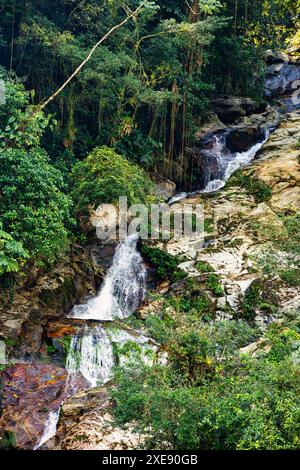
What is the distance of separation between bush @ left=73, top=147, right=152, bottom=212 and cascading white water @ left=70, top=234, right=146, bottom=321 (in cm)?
135

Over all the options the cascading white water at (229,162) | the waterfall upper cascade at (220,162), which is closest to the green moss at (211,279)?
the waterfall upper cascade at (220,162)

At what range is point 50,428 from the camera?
25.1ft

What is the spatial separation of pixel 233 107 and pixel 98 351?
533 inches

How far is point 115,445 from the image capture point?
21.8 feet

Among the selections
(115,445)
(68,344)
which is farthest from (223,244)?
(115,445)

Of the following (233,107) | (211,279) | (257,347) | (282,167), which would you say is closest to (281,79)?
(233,107)

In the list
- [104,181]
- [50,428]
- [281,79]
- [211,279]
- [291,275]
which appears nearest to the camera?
[50,428]

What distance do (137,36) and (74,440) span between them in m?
12.6

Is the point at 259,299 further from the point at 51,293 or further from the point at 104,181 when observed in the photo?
the point at 104,181

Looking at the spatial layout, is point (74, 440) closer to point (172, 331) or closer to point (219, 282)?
point (172, 331)

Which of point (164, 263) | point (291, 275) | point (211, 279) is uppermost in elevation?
point (291, 275)

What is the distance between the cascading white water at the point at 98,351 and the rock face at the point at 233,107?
12.6 m

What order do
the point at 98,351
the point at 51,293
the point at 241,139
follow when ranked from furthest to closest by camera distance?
the point at 241,139 → the point at 51,293 → the point at 98,351

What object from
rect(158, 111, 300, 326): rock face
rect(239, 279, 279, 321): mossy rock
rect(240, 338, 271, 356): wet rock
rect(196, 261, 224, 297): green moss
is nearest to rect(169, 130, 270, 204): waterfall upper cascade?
rect(158, 111, 300, 326): rock face
